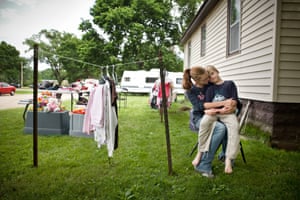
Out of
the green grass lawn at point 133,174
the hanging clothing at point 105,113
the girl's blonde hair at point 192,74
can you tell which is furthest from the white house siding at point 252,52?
the hanging clothing at point 105,113

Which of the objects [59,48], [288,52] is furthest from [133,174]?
[59,48]

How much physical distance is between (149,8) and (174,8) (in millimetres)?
2448

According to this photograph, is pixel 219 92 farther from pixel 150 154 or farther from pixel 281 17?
pixel 281 17

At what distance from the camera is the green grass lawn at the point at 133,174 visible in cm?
202

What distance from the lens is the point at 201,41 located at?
8.34m

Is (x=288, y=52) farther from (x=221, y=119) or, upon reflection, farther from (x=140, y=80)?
(x=140, y=80)

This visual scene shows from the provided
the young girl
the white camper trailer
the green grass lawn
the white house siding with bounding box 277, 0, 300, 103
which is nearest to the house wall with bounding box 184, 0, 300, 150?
the white house siding with bounding box 277, 0, 300, 103

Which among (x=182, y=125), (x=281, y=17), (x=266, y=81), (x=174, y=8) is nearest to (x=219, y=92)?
(x=266, y=81)

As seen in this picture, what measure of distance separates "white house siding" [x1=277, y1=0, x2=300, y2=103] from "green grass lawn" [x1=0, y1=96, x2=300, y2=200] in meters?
0.90

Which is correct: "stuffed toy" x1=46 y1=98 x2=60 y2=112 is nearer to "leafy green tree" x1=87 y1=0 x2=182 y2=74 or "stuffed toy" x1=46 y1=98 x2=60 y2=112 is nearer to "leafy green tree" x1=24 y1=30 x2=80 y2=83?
"leafy green tree" x1=87 y1=0 x2=182 y2=74

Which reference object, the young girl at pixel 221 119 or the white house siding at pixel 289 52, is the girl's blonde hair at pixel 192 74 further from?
the white house siding at pixel 289 52

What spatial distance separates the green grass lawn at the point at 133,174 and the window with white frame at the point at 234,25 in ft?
8.27

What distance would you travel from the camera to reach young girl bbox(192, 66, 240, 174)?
2.38m

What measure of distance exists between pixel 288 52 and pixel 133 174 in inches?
114
